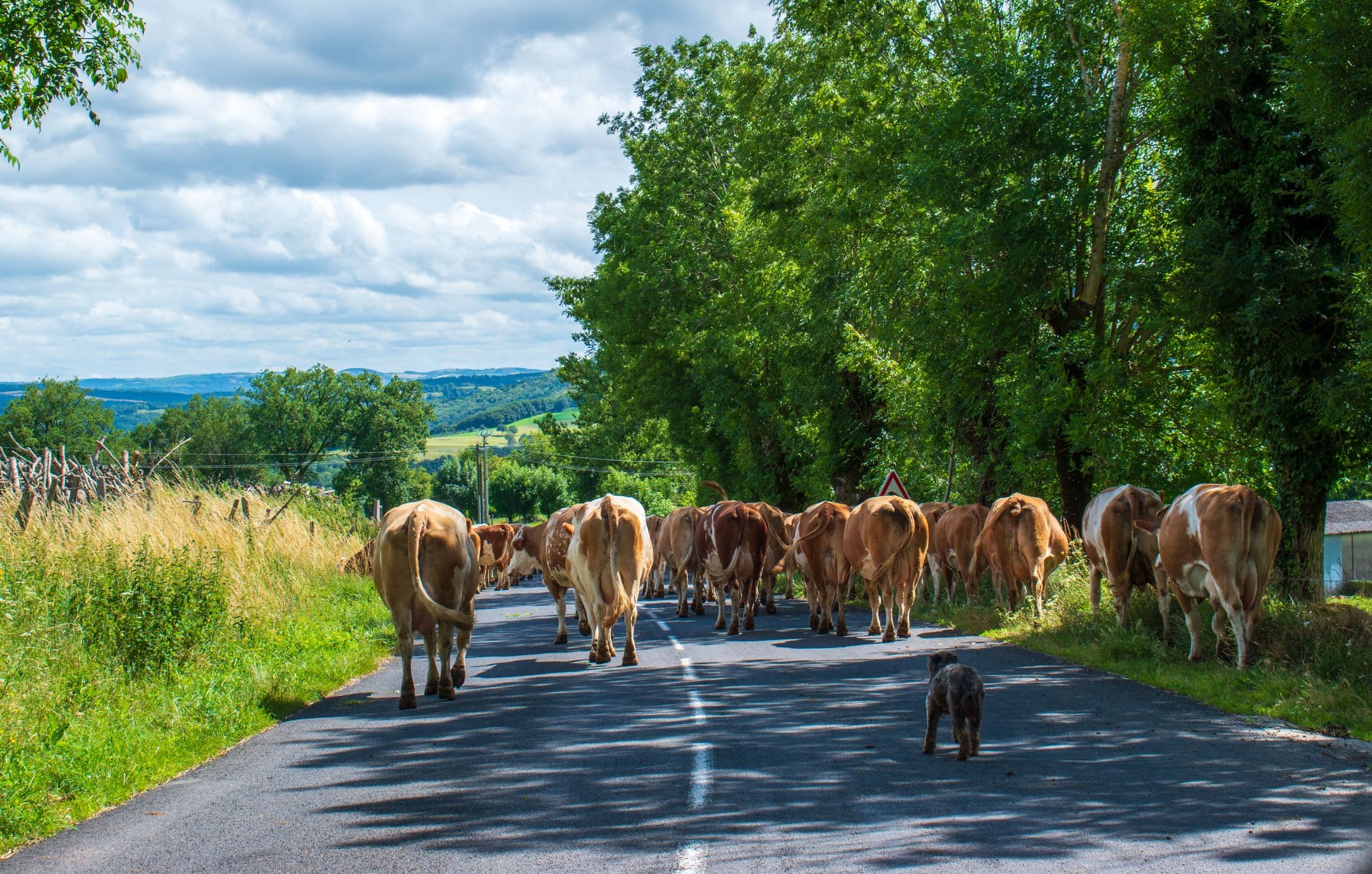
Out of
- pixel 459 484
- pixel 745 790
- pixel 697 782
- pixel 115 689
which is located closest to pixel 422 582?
pixel 115 689

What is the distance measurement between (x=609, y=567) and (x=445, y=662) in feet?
8.48

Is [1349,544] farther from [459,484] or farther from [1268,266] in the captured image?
[459,484]

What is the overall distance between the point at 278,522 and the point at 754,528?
907 centimetres

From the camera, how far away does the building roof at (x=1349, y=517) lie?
2115 inches

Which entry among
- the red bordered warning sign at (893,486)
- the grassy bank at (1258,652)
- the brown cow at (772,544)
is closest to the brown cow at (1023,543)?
the grassy bank at (1258,652)

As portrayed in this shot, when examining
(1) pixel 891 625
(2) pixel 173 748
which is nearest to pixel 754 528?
(1) pixel 891 625

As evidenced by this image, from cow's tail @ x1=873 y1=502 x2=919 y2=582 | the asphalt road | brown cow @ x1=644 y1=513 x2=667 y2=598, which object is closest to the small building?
brown cow @ x1=644 y1=513 x2=667 y2=598

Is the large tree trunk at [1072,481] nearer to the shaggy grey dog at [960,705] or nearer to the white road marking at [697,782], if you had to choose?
the white road marking at [697,782]

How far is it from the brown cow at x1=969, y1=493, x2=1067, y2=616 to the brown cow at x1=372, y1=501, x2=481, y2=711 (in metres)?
8.63

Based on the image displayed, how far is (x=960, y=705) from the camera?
7.36 meters

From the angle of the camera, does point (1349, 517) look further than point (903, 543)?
Yes

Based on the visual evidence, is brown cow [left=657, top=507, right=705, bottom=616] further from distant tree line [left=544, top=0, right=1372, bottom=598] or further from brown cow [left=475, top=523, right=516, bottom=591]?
brown cow [left=475, top=523, right=516, bottom=591]

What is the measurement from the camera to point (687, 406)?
143ft

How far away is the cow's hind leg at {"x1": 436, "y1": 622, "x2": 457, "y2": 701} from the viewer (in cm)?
1068
